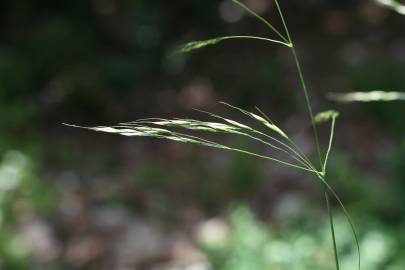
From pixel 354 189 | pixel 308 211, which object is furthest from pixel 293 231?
pixel 354 189

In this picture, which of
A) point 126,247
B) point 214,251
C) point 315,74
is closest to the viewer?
point 214,251

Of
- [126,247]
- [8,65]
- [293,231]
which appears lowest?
[126,247]

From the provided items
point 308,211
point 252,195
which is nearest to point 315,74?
point 252,195

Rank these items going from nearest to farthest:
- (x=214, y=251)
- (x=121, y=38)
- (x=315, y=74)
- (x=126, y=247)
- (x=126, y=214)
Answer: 1. (x=214, y=251)
2. (x=126, y=247)
3. (x=126, y=214)
4. (x=315, y=74)
5. (x=121, y=38)

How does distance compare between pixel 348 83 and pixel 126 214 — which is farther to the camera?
pixel 348 83

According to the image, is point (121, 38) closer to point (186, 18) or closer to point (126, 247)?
point (186, 18)

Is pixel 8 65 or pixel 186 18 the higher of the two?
pixel 186 18
